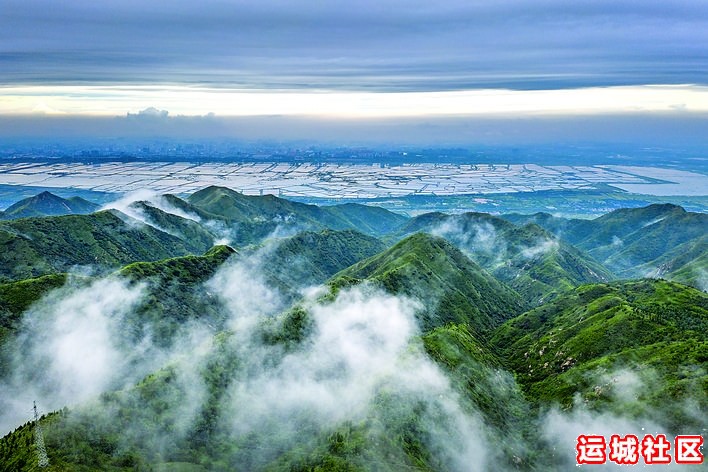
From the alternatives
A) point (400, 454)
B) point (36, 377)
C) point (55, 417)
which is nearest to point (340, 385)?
point (400, 454)

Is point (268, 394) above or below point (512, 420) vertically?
above

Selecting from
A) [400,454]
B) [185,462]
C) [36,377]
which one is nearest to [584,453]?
[400,454]

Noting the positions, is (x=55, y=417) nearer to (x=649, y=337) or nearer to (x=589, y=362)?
(x=589, y=362)

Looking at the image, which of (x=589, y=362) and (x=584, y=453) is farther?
(x=589, y=362)

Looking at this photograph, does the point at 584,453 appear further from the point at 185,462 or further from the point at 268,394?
the point at 268,394

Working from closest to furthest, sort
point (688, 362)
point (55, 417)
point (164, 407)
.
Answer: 1. point (55, 417)
2. point (164, 407)
3. point (688, 362)

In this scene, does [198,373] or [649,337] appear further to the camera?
[649,337]

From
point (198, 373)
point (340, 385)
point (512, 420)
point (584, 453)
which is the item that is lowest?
point (512, 420)

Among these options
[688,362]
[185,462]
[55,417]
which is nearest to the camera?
[55,417]

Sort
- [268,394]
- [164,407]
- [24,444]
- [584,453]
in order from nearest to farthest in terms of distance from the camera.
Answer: [584,453]
[24,444]
[164,407]
[268,394]
